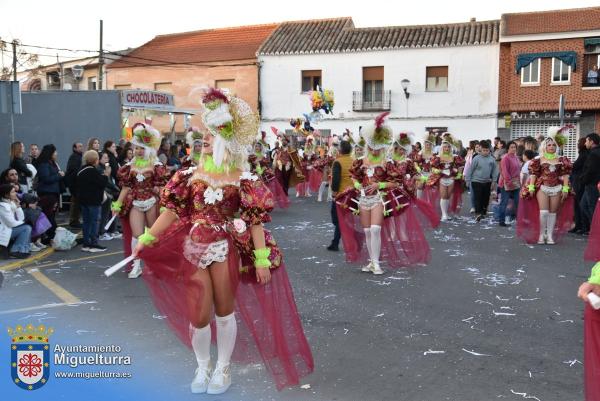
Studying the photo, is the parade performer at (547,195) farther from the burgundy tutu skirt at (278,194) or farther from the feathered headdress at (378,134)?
the burgundy tutu skirt at (278,194)

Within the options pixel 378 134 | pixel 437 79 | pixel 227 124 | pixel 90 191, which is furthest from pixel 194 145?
pixel 437 79

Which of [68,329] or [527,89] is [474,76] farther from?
[68,329]

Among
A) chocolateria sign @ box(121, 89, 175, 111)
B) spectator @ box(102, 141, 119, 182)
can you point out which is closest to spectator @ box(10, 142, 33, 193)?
spectator @ box(102, 141, 119, 182)

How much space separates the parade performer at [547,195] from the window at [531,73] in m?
20.1

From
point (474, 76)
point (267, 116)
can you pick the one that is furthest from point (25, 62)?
point (474, 76)

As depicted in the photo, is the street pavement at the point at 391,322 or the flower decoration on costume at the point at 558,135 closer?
the street pavement at the point at 391,322

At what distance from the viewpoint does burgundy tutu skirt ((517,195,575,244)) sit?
35.5 feet

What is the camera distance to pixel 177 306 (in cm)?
444

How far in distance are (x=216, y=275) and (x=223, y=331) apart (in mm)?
423

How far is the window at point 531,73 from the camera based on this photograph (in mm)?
29281

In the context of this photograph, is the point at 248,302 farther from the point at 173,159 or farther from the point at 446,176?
the point at 173,159

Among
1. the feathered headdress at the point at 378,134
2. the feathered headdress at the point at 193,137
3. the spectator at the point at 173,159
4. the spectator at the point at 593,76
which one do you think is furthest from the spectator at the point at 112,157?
the spectator at the point at 593,76

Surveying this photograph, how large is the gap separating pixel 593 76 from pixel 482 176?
18654 millimetres

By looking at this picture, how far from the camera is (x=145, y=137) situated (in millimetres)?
8094
